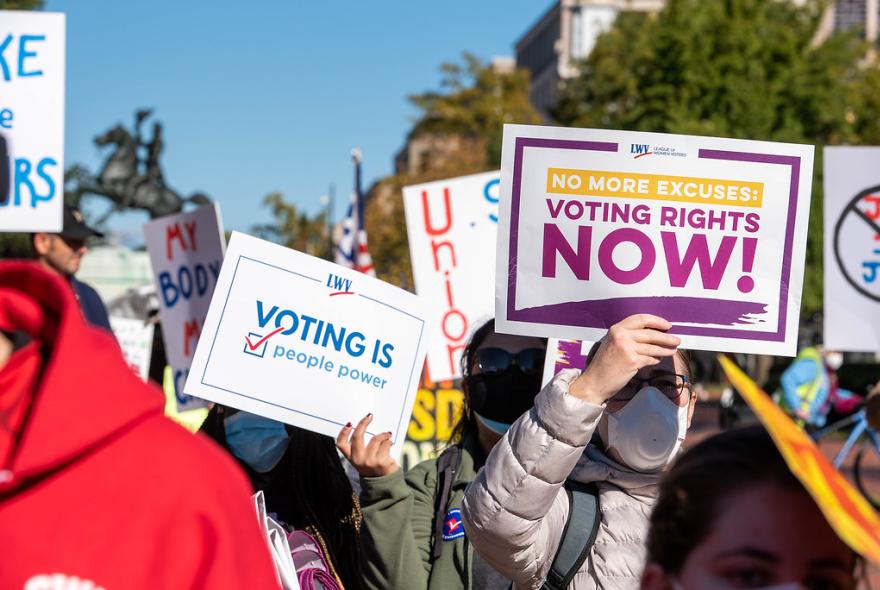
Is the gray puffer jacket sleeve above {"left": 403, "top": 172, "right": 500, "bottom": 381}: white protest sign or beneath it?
beneath

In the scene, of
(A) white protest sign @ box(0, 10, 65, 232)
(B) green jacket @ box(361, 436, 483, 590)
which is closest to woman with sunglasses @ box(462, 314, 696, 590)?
(B) green jacket @ box(361, 436, 483, 590)

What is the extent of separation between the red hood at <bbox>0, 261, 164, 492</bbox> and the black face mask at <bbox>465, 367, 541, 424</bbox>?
2070mm

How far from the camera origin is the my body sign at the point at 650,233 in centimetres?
292

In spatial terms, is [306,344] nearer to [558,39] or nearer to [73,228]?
[73,228]

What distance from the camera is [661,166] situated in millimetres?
2994

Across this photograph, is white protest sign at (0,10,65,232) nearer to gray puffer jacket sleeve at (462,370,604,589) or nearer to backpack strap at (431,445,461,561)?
backpack strap at (431,445,461,561)

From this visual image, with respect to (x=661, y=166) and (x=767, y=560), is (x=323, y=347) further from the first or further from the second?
(x=767, y=560)

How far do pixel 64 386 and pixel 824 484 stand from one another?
0.85 metres

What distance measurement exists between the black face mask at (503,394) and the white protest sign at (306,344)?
0.18 meters

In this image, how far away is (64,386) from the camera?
4.80 ft

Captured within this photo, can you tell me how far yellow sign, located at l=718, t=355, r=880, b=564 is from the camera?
138 cm

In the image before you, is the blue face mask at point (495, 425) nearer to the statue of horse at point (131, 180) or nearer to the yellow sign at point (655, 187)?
the yellow sign at point (655, 187)

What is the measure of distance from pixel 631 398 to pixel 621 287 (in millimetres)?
279

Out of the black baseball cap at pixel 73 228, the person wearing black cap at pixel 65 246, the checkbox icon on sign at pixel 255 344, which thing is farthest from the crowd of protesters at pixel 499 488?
the black baseball cap at pixel 73 228
